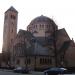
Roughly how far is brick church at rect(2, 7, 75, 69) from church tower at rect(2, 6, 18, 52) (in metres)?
17.4

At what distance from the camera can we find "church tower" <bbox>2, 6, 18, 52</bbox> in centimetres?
9819

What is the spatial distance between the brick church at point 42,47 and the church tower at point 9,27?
1739 cm

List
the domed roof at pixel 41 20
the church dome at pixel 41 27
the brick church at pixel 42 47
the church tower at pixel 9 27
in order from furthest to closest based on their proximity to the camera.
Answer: the church tower at pixel 9 27, the domed roof at pixel 41 20, the church dome at pixel 41 27, the brick church at pixel 42 47

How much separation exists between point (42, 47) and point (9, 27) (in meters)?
31.8

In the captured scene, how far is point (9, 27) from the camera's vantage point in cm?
9912

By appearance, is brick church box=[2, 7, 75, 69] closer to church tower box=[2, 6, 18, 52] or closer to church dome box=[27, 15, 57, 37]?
church dome box=[27, 15, 57, 37]

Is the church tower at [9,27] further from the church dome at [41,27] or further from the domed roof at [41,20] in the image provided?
the domed roof at [41,20]

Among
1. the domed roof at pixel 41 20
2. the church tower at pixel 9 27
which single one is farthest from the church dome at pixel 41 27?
the church tower at pixel 9 27

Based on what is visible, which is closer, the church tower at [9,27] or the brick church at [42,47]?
the brick church at [42,47]

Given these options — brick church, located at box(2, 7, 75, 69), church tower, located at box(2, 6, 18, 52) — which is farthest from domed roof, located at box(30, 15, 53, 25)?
church tower, located at box(2, 6, 18, 52)

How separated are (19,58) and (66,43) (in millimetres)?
15732

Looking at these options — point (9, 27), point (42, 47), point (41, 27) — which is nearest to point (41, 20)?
point (41, 27)

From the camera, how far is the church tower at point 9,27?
322 ft

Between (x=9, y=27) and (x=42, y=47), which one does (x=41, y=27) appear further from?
(x=9, y=27)
